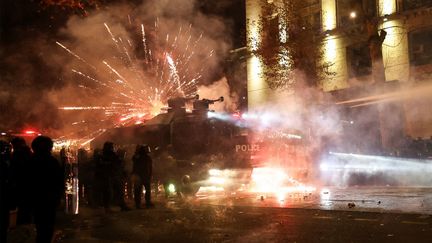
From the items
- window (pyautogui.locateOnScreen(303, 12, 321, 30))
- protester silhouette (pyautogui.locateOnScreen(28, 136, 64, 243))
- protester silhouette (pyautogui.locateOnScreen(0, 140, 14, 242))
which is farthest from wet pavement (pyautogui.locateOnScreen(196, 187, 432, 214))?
window (pyautogui.locateOnScreen(303, 12, 321, 30))

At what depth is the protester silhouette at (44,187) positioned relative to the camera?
17.5 ft

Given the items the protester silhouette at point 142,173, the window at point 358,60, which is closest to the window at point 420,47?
the window at point 358,60

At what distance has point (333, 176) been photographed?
15.5 metres

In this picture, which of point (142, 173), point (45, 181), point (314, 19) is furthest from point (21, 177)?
point (314, 19)

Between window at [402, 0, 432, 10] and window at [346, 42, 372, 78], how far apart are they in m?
3.16

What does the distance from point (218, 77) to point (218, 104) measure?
2064mm

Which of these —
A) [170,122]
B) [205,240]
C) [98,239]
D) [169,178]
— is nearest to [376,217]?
[205,240]

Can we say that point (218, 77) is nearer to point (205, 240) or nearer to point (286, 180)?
point (286, 180)

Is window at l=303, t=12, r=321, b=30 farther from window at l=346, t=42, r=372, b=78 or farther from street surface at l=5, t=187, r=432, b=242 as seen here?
street surface at l=5, t=187, r=432, b=242

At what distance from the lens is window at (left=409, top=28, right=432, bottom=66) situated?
23.8 metres

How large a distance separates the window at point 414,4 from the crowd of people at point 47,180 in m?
19.6

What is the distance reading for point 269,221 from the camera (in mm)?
7742

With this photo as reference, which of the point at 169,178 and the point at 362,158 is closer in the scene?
the point at 169,178

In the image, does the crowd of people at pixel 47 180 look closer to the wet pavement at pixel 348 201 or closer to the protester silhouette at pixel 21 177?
the protester silhouette at pixel 21 177
